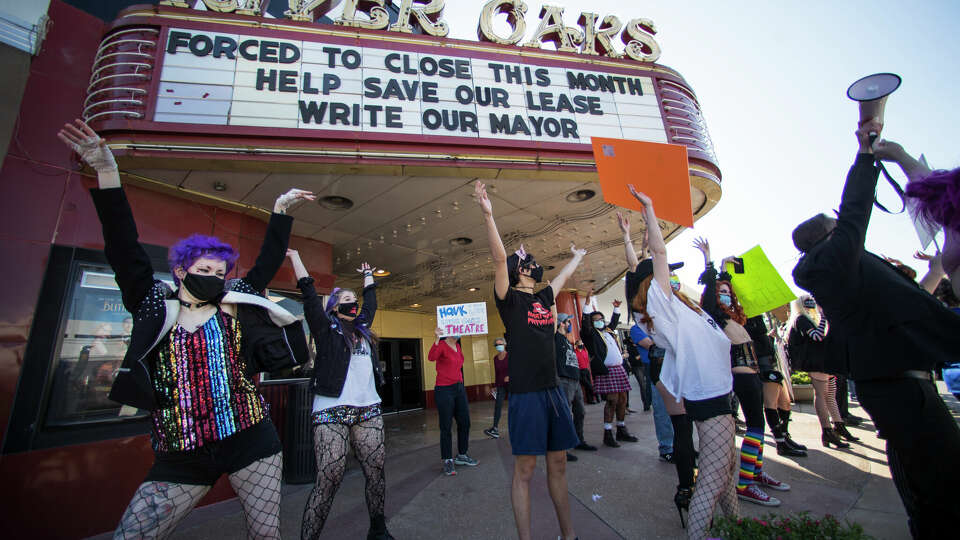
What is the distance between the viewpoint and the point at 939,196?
1608mm

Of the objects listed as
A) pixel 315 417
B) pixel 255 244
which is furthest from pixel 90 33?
pixel 315 417

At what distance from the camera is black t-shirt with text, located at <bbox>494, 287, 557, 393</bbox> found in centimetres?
274

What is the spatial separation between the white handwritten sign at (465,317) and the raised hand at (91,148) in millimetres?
6898

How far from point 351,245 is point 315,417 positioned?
5.38 m

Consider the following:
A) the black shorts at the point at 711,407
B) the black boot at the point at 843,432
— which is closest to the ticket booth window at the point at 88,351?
the black shorts at the point at 711,407

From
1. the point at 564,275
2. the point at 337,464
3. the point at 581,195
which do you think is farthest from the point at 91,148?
the point at 581,195

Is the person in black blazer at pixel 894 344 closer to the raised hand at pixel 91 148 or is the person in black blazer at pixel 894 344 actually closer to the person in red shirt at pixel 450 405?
the raised hand at pixel 91 148

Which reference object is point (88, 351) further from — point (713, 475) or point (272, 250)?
point (713, 475)

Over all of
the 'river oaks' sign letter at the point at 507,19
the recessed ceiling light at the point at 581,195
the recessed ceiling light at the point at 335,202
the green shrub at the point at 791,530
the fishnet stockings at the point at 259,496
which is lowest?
the green shrub at the point at 791,530

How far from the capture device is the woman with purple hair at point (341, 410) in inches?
112

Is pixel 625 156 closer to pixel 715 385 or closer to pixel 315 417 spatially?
pixel 715 385

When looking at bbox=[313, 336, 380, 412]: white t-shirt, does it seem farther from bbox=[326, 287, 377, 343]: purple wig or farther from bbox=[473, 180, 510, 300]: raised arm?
bbox=[473, 180, 510, 300]: raised arm

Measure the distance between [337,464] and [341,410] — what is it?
38 cm

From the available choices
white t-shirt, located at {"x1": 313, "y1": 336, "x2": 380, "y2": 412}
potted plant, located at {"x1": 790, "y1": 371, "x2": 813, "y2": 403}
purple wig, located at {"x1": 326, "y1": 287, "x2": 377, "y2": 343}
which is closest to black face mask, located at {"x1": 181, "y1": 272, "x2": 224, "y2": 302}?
white t-shirt, located at {"x1": 313, "y1": 336, "x2": 380, "y2": 412}
